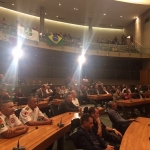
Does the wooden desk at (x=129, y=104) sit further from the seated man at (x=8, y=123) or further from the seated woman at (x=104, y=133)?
the seated man at (x=8, y=123)

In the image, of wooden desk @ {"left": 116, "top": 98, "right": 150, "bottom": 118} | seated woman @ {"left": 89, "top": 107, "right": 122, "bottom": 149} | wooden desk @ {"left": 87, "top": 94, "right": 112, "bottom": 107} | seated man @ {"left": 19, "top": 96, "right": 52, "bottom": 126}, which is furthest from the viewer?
wooden desk @ {"left": 87, "top": 94, "right": 112, "bottom": 107}

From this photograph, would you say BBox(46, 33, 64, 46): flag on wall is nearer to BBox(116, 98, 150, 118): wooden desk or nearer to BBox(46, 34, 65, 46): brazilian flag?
BBox(46, 34, 65, 46): brazilian flag

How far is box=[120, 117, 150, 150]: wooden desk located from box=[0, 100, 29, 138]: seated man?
148 centimetres

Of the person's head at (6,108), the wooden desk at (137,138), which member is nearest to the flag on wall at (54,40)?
the wooden desk at (137,138)

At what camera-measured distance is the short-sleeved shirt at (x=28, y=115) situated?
3.62 m

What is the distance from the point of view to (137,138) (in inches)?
122

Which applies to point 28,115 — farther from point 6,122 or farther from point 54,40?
point 54,40

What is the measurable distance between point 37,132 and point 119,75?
1794 cm

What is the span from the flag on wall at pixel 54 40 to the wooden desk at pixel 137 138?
33.3 ft

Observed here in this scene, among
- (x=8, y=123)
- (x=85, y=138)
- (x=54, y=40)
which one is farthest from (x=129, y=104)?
(x=54, y=40)

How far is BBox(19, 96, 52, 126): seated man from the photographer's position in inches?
141

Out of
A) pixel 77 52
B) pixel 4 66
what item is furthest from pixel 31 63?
pixel 77 52

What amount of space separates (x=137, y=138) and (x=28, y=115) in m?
1.97

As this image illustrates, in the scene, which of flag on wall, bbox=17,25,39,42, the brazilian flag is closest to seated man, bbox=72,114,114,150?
flag on wall, bbox=17,25,39,42
